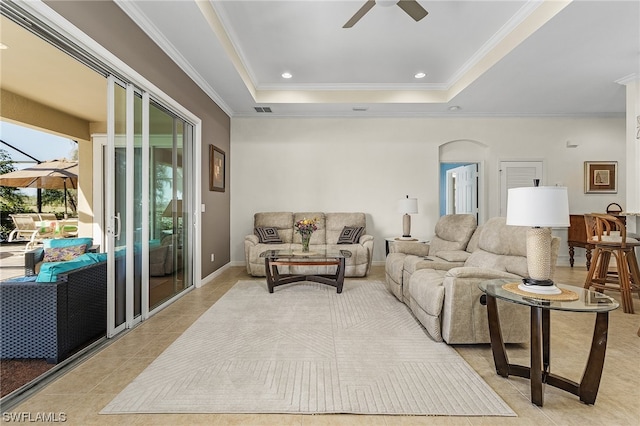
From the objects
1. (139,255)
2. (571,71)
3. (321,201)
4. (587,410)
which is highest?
(571,71)

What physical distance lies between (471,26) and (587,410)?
3571 millimetres

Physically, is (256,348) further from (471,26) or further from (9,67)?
(471,26)

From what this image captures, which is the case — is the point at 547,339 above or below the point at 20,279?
below

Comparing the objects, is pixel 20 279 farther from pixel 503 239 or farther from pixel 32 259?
pixel 503 239

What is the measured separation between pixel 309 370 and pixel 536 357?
1333mm

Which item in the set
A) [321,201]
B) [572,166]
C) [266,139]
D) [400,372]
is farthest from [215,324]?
[572,166]

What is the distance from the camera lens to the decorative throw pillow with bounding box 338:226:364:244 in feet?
17.9

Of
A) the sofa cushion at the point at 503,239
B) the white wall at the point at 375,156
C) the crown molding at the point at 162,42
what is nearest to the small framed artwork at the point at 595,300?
the sofa cushion at the point at 503,239

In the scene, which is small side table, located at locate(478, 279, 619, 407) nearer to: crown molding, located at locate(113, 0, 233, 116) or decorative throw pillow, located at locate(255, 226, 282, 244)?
crown molding, located at locate(113, 0, 233, 116)

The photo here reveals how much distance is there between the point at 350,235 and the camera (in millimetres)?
5484

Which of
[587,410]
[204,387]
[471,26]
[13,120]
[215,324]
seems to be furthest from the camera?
[471,26]

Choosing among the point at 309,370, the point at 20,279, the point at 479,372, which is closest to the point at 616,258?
the point at 479,372

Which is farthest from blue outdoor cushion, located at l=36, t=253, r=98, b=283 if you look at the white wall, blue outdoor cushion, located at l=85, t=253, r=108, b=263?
the white wall

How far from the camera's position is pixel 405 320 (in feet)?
10.3
